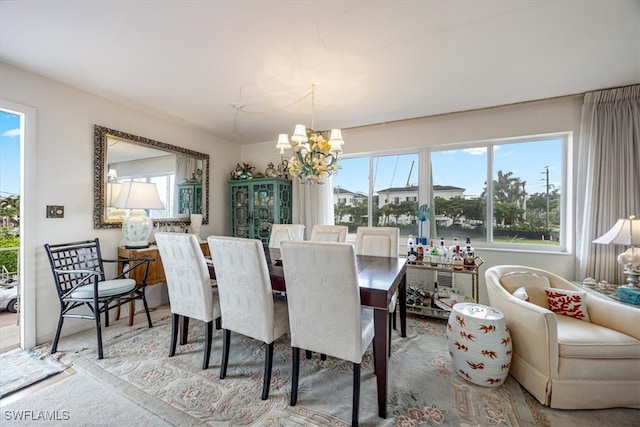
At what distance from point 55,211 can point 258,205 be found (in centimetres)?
228

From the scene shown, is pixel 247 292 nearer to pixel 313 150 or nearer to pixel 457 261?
pixel 313 150

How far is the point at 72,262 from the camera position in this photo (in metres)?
2.48

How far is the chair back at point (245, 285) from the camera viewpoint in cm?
164

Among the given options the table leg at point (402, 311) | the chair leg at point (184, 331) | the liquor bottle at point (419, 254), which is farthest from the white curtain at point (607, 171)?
the chair leg at point (184, 331)

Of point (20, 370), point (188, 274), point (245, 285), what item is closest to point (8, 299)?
point (20, 370)

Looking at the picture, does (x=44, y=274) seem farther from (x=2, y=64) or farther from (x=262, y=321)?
(x=262, y=321)

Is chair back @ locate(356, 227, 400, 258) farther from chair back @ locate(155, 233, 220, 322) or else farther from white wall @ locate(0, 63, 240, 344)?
white wall @ locate(0, 63, 240, 344)

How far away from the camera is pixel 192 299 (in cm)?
202

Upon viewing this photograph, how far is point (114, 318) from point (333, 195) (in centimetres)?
305

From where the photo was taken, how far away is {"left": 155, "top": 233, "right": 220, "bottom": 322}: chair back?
1.92 metres

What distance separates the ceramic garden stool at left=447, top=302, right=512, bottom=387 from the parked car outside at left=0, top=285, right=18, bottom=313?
453 cm

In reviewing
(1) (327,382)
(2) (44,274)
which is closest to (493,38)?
(1) (327,382)

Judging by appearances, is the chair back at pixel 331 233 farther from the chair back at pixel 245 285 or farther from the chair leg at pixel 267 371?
the chair leg at pixel 267 371

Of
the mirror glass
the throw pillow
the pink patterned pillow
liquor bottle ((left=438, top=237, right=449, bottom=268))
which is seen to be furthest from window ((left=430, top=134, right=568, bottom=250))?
the mirror glass
